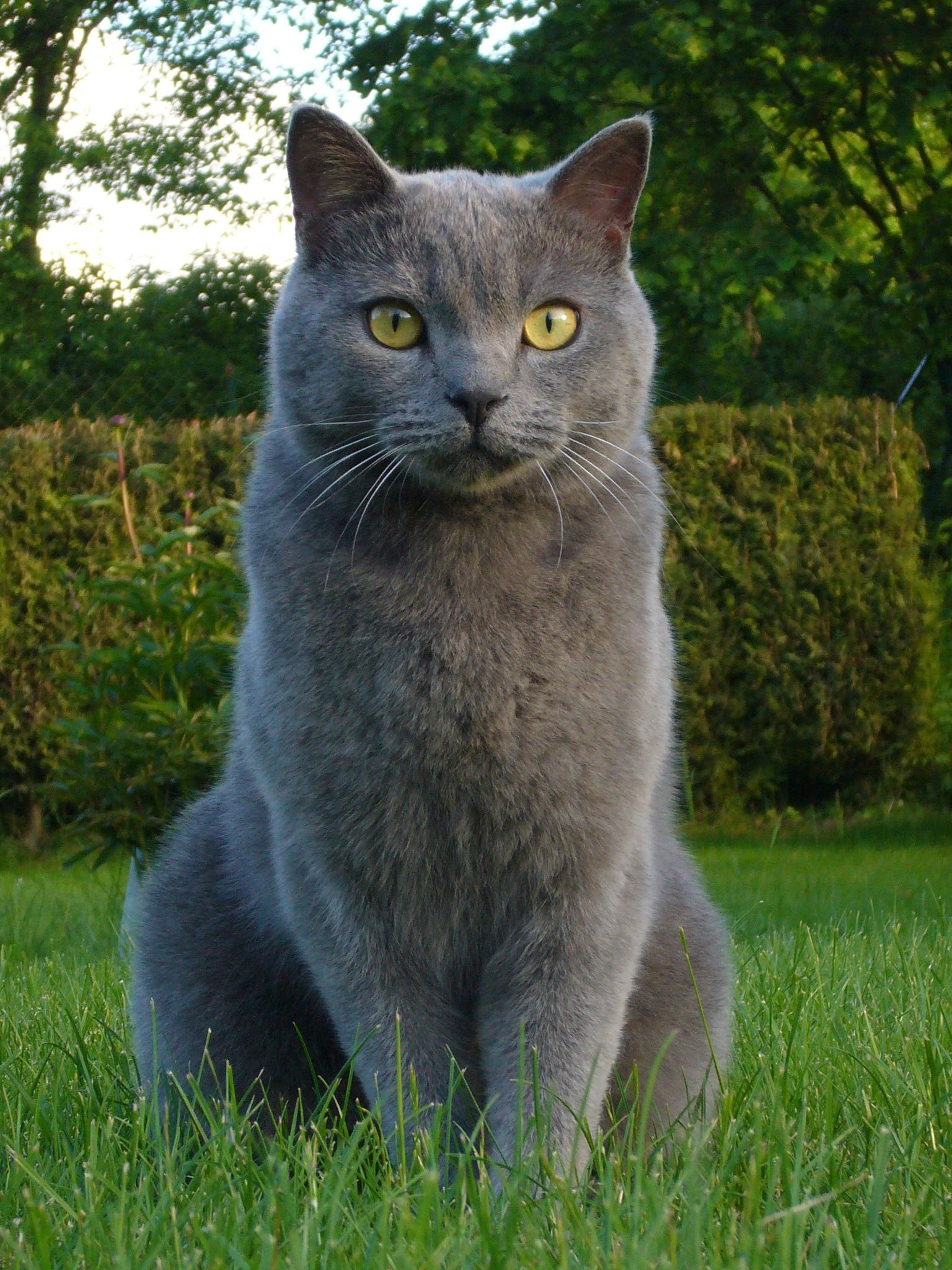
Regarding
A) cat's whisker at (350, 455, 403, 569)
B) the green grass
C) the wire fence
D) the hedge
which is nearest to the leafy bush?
the green grass

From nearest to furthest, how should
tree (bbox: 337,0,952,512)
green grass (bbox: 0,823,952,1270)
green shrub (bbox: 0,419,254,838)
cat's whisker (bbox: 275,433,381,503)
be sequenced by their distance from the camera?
green grass (bbox: 0,823,952,1270) < cat's whisker (bbox: 275,433,381,503) < green shrub (bbox: 0,419,254,838) < tree (bbox: 337,0,952,512)

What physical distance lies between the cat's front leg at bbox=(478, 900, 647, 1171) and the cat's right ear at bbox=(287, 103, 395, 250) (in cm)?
97

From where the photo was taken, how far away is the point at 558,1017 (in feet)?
5.27

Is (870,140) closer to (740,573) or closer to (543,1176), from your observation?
(740,573)

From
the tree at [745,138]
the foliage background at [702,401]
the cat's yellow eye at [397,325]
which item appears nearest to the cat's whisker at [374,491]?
the cat's yellow eye at [397,325]

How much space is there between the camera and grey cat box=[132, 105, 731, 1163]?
1.60m

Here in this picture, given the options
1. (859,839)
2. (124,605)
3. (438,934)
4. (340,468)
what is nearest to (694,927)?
(438,934)

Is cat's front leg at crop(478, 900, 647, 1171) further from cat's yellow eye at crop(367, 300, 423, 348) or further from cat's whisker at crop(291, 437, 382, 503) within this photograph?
cat's yellow eye at crop(367, 300, 423, 348)

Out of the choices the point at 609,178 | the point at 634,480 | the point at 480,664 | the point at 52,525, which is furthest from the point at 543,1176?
the point at 52,525

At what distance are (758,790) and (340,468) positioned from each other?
17.1ft

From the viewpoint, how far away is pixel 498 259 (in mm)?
1680

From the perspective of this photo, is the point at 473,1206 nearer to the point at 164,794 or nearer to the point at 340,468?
the point at 340,468

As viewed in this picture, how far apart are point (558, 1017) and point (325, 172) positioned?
1.15 metres

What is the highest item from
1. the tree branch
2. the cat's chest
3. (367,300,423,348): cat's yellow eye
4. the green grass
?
the tree branch
